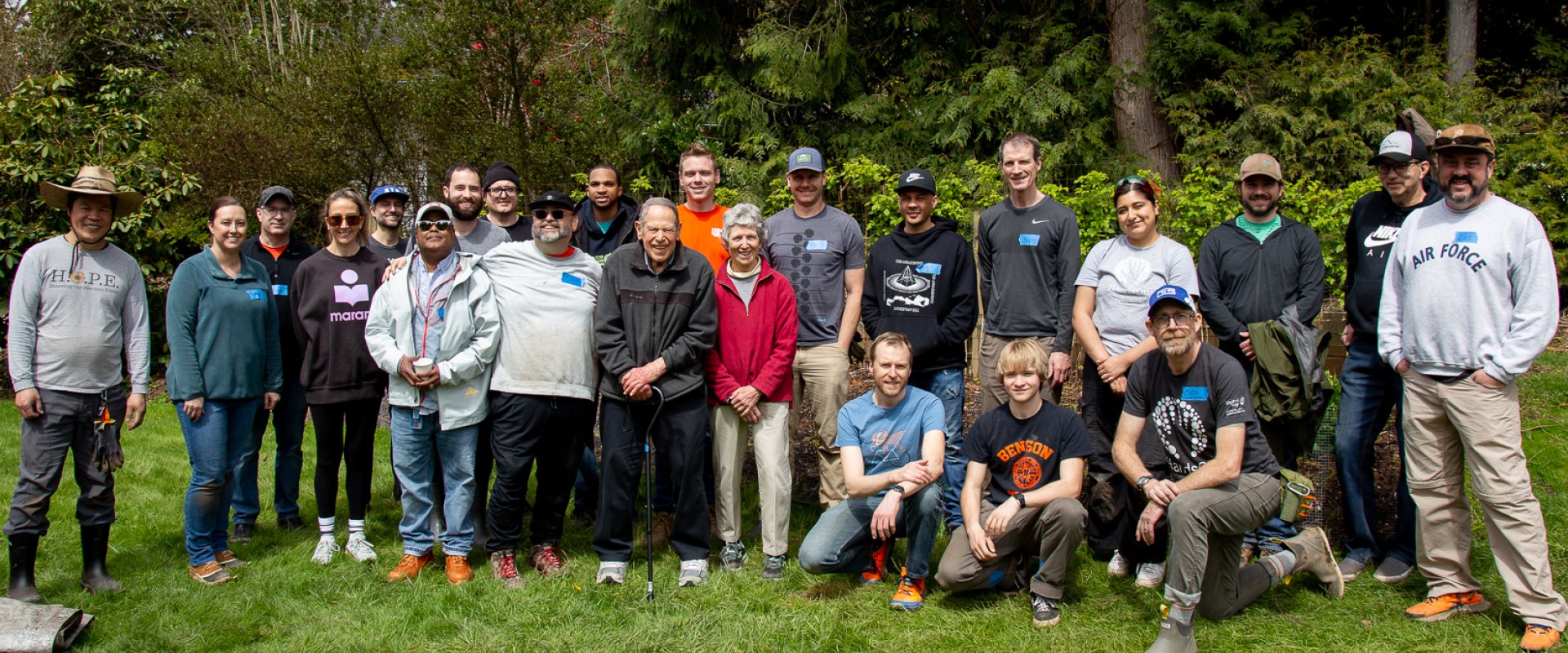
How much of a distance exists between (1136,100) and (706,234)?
6.73 meters

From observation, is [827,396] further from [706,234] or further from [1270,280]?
[1270,280]

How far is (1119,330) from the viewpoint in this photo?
4.61m

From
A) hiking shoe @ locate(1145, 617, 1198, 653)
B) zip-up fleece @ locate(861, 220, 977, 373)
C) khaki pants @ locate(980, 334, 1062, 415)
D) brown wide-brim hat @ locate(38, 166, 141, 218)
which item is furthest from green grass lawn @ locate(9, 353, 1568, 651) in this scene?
brown wide-brim hat @ locate(38, 166, 141, 218)

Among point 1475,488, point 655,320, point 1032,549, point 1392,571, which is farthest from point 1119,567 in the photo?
point 655,320

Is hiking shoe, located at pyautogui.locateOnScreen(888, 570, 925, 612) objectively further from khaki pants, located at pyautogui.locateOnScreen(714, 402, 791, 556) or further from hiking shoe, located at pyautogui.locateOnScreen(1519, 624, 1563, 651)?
hiking shoe, located at pyautogui.locateOnScreen(1519, 624, 1563, 651)

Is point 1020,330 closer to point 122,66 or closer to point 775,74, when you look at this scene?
point 775,74

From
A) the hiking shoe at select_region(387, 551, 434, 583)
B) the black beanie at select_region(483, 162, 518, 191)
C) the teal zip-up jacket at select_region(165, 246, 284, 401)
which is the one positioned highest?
the black beanie at select_region(483, 162, 518, 191)

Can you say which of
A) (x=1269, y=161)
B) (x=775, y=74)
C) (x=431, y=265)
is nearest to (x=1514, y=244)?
(x=1269, y=161)

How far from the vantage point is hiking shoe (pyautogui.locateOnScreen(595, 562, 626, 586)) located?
179 inches

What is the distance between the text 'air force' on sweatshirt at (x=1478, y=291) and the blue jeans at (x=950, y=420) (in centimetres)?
194

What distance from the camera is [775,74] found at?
10.1 metres

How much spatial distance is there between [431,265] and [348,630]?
1624 millimetres

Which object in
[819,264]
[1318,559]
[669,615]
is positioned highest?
[819,264]

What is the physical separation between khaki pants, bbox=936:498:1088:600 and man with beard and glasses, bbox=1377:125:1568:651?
1.39m
